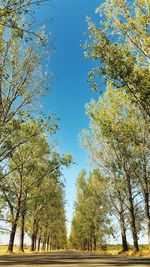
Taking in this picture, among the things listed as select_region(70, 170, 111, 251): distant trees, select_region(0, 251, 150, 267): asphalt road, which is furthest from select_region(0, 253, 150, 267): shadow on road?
select_region(70, 170, 111, 251): distant trees

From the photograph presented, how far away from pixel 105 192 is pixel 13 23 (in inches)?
1298

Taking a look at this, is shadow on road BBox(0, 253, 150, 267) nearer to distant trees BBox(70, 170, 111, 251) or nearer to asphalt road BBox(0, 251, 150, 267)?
asphalt road BBox(0, 251, 150, 267)

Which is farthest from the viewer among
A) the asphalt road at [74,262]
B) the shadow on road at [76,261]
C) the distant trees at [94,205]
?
the distant trees at [94,205]

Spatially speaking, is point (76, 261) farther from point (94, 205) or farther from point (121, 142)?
point (94, 205)

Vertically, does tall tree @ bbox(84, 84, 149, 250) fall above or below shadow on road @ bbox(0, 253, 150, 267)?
above

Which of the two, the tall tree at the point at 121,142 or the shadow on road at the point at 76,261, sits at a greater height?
the tall tree at the point at 121,142

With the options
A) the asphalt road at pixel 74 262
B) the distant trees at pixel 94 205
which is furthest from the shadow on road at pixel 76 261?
the distant trees at pixel 94 205

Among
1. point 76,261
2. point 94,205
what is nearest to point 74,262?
point 76,261

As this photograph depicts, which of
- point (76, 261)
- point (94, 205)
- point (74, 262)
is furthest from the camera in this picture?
point (94, 205)

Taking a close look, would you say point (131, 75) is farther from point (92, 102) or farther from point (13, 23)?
point (92, 102)

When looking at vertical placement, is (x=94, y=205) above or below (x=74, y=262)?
above

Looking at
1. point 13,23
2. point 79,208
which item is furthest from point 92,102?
point 79,208

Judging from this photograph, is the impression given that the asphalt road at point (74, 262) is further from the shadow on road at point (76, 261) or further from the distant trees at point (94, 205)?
the distant trees at point (94, 205)

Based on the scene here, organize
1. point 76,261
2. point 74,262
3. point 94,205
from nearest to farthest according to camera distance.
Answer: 1. point 74,262
2. point 76,261
3. point 94,205
